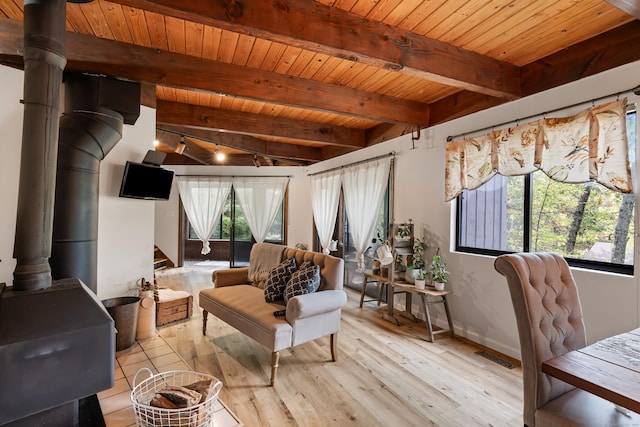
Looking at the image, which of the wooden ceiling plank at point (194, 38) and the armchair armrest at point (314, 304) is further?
the armchair armrest at point (314, 304)

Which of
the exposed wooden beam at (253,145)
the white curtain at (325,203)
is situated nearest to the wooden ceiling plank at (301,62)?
the exposed wooden beam at (253,145)

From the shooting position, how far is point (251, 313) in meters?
2.47

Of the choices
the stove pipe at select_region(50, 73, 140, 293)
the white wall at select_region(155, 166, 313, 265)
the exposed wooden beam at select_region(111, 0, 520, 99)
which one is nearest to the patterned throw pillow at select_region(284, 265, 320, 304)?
the stove pipe at select_region(50, 73, 140, 293)

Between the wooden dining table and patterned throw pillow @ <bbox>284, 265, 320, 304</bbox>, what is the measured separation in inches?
65.4

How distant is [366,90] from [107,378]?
3102 millimetres

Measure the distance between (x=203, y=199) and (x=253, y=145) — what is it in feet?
7.05

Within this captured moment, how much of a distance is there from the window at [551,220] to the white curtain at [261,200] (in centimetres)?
409

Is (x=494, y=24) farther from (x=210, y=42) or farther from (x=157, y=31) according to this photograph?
(x=157, y=31)

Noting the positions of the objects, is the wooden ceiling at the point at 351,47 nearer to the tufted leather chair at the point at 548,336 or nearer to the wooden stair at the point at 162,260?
the tufted leather chair at the point at 548,336

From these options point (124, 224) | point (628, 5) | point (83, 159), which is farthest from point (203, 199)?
point (628, 5)

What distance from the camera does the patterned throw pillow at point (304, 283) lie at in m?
2.51

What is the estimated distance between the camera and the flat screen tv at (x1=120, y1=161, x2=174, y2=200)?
2648 millimetres

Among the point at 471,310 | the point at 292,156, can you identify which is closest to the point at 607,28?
the point at 471,310

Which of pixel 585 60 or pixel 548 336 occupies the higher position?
pixel 585 60
